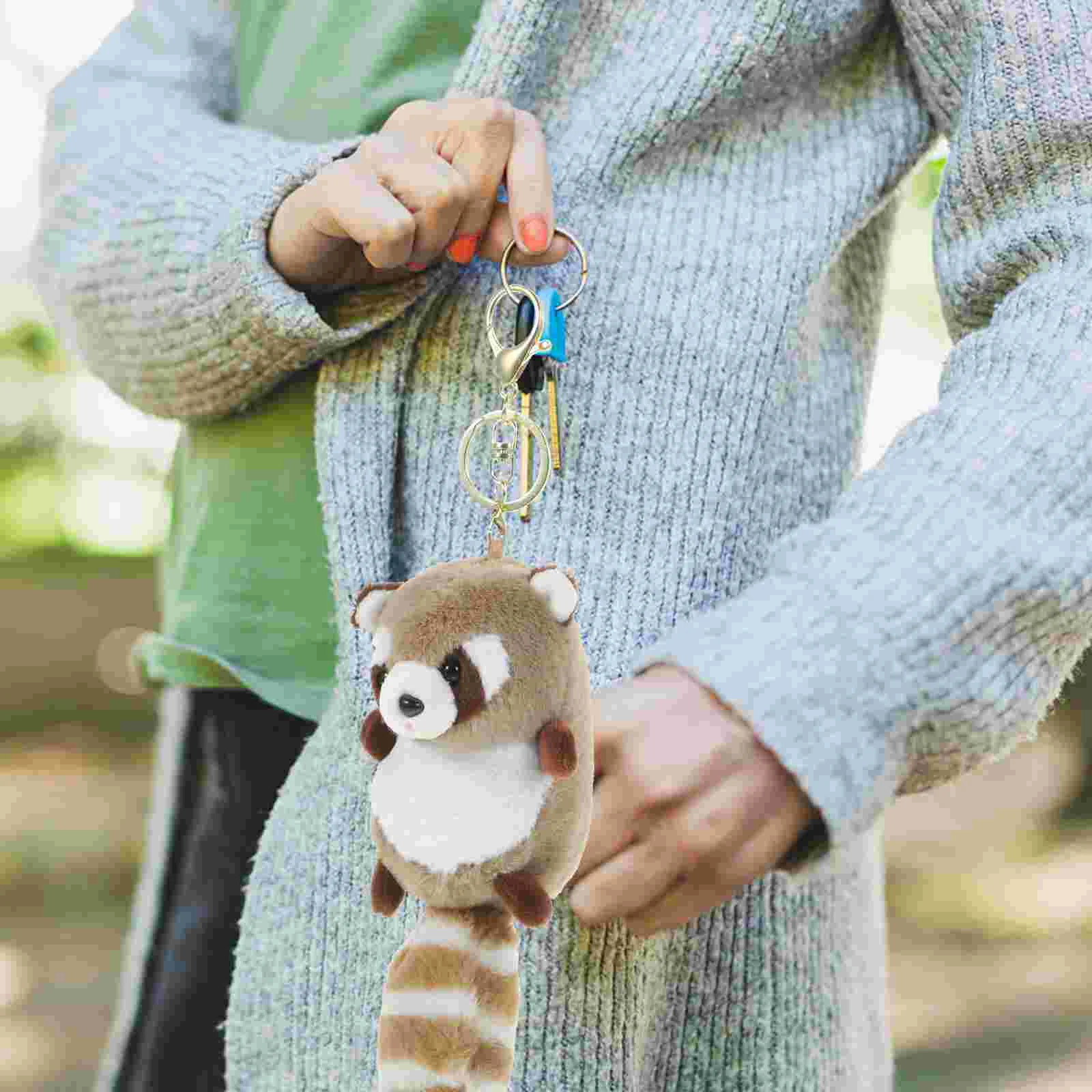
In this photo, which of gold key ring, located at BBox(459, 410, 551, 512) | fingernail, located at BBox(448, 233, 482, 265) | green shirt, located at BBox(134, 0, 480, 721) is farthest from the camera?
green shirt, located at BBox(134, 0, 480, 721)

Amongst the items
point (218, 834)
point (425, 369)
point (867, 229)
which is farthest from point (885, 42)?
point (218, 834)

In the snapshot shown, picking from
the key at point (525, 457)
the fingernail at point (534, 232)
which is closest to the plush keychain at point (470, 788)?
the key at point (525, 457)

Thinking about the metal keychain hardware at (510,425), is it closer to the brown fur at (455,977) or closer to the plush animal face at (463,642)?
the plush animal face at (463,642)

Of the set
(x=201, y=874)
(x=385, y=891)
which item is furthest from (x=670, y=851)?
(x=201, y=874)

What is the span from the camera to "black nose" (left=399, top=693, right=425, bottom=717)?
0.52 metres

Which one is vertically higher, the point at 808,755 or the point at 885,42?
the point at 885,42

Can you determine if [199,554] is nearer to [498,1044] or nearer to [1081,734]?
[498,1044]

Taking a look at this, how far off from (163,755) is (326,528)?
42cm

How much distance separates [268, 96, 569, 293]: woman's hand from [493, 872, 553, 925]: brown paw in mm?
338

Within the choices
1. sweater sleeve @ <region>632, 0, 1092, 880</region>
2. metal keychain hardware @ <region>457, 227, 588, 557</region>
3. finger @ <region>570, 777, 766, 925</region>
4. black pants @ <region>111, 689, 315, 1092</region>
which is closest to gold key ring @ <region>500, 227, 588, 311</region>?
metal keychain hardware @ <region>457, 227, 588, 557</region>

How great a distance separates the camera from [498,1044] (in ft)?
1.89

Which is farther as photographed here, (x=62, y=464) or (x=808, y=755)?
(x=62, y=464)

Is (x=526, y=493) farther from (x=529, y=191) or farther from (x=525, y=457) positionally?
(x=529, y=191)

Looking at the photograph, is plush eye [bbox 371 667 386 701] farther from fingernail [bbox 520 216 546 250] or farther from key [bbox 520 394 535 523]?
fingernail [bbox 520 216 546 250]
